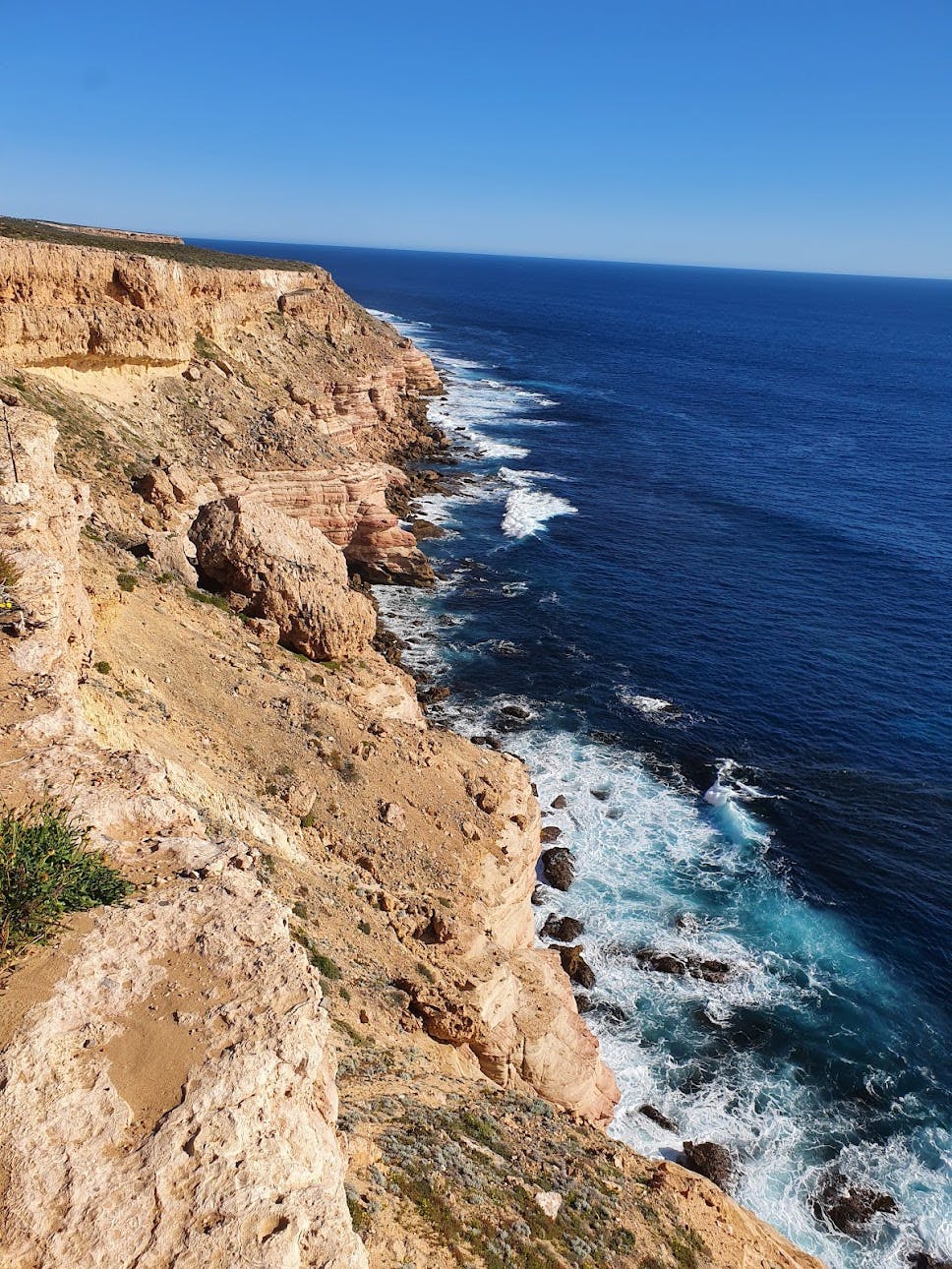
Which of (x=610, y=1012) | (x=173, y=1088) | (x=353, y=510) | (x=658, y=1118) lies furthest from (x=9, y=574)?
(x=353, y=510)

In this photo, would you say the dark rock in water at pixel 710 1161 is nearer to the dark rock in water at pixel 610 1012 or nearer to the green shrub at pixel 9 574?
the dark rock in water at pixel 610 1012

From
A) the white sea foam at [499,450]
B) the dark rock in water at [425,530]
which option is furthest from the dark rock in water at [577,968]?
the white sea foam at [499,450]

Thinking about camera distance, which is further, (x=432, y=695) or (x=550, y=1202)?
(x=432, y=695)

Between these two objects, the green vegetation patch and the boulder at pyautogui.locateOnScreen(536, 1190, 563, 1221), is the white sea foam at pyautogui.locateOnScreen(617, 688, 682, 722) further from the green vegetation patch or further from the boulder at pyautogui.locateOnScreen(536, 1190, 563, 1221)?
the green vegetation patch

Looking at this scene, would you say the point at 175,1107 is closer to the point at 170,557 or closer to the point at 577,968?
the point at 577,968

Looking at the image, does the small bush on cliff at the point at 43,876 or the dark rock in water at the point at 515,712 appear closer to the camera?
the small bush on cliff at the point at 43,876
